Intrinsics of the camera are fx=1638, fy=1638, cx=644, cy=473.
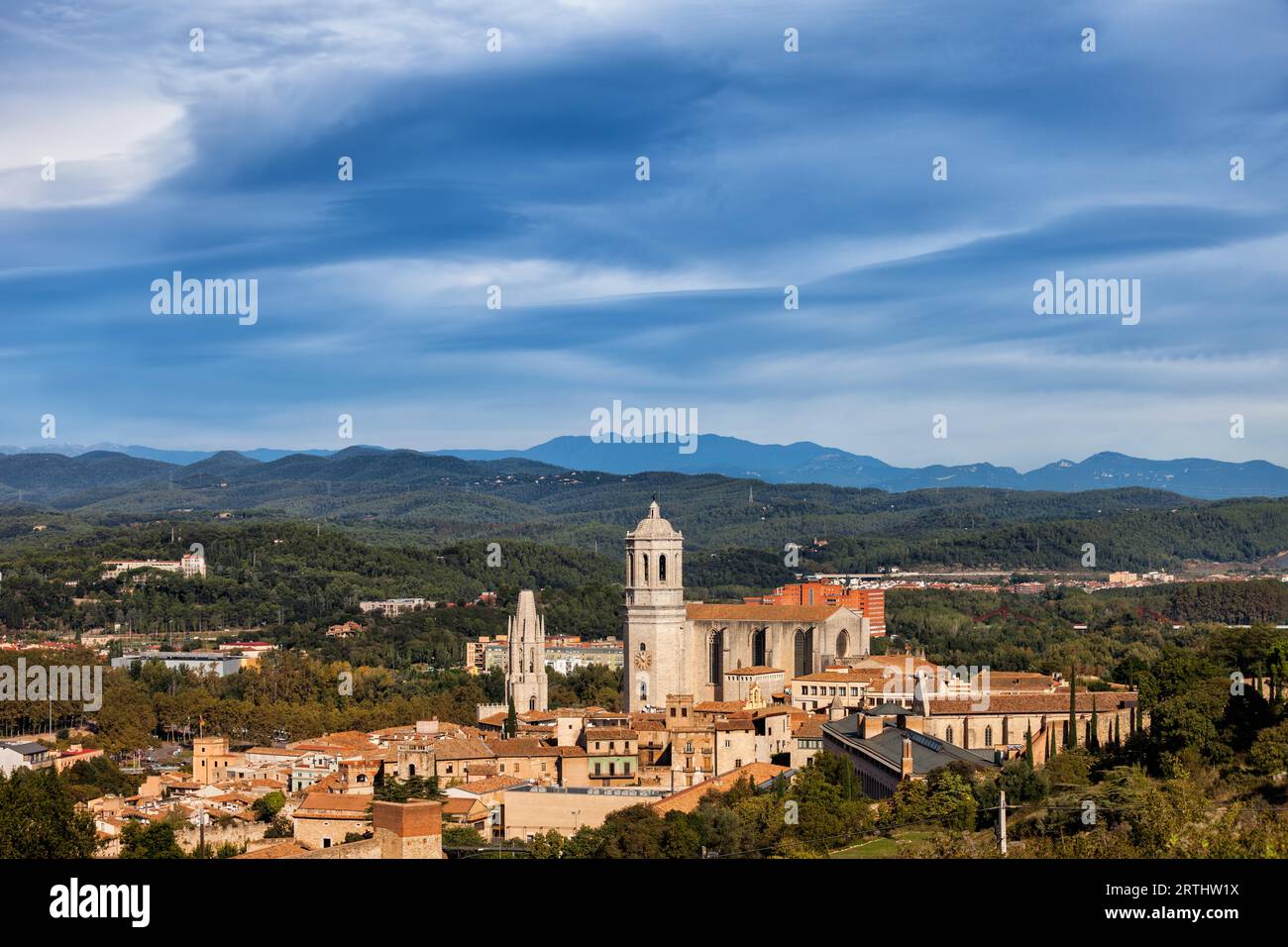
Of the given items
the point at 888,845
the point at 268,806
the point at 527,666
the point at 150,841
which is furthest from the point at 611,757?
the point at 527,666

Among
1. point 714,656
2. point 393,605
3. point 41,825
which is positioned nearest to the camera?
point 41,825

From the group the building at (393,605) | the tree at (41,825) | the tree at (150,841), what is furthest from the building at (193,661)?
the tree at (41,825)

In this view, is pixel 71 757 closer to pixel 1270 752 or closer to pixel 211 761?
pixel 211 761

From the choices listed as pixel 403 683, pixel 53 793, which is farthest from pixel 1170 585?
pixel 53 793

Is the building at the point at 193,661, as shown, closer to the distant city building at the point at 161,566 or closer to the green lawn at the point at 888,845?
the distant city building at the point at 161,566

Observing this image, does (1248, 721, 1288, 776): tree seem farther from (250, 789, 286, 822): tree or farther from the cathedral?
the cathedral

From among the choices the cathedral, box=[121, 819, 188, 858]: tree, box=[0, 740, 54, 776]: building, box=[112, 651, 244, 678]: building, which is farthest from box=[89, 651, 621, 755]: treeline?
box=[121, 819, 188, 858]: tree
